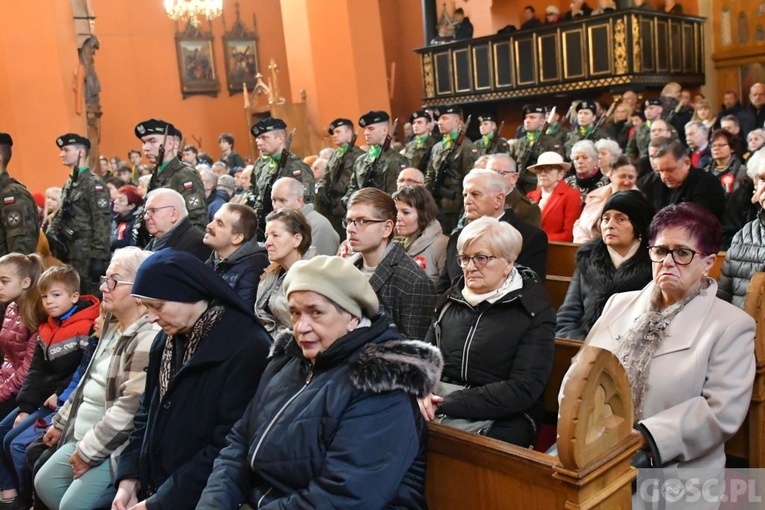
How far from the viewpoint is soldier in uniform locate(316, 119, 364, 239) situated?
307 inches

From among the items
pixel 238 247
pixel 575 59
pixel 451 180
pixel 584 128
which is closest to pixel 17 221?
pixel 238 247

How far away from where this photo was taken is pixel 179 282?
249 centimetres

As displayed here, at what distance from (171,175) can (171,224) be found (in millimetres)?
Result: 1658

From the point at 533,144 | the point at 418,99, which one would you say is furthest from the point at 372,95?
the point at 418,99

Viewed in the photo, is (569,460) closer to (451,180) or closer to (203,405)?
(203,405)

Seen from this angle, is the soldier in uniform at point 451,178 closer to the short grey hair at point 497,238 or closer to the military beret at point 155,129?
the military beret at point 155,129

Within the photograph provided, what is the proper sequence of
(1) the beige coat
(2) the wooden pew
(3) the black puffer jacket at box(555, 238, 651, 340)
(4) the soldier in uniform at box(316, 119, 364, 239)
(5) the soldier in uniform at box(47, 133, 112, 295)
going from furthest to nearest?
(4) the soldier in uniform at box(316, 119, 364, 239), (5) the soldier in uniform at box(47, 133, 112, 295), (3) the black puffer jacket at box(555, 238, 651, 340), (1) the beige coat, (2) the wooden pew

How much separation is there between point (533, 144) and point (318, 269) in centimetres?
755

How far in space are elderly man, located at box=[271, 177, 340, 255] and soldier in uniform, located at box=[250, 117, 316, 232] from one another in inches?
58.0

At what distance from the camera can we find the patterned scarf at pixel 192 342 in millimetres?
2486

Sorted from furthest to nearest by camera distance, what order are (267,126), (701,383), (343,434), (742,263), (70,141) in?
1. (267,126)
2. (70,141)
3. (742,263)
4. (701,383)
5. (343,434)

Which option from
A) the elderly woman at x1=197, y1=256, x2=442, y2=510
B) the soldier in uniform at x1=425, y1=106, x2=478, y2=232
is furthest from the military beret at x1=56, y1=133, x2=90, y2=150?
the elderly woman at x1=197, y1=256, x2=442, y2=510

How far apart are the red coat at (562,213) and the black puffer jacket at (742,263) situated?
6.51ft

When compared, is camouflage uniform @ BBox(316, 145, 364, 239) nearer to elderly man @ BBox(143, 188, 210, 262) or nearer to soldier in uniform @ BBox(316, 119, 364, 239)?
soldier in uniform @ BBox(316, 119, 364, 239)
